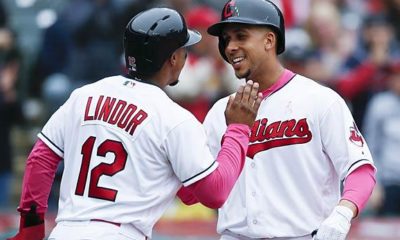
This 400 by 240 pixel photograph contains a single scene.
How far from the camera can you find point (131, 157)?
483cm

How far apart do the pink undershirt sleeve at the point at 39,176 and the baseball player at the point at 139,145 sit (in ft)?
0.30

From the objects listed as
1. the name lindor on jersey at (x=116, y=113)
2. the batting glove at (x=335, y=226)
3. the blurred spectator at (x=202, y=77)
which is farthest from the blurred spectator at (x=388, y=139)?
the name lindor on jersey at (x=116, y=113)

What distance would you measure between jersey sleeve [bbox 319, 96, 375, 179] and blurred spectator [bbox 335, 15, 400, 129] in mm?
5086

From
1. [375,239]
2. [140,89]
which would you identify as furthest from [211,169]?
[375,239]

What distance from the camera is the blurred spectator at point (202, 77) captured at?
10242 millimetres

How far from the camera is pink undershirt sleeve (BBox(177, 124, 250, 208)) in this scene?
486 cm

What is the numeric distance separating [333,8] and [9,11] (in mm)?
3665

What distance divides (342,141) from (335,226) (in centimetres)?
49

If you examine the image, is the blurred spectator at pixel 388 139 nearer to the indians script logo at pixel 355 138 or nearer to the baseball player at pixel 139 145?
the indians script logo at pixel 355 138

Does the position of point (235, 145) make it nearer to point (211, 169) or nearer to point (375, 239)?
point (211, 169)

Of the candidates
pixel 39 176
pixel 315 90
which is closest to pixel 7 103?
pixel 39 176

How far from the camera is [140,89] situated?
196 inches

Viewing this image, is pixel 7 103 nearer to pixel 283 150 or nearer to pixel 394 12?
pixel 394 12

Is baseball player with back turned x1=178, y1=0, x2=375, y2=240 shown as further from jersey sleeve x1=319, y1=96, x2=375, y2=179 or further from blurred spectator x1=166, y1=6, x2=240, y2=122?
blurred spectator x1=166, y1=6, x2=240, y2=122
